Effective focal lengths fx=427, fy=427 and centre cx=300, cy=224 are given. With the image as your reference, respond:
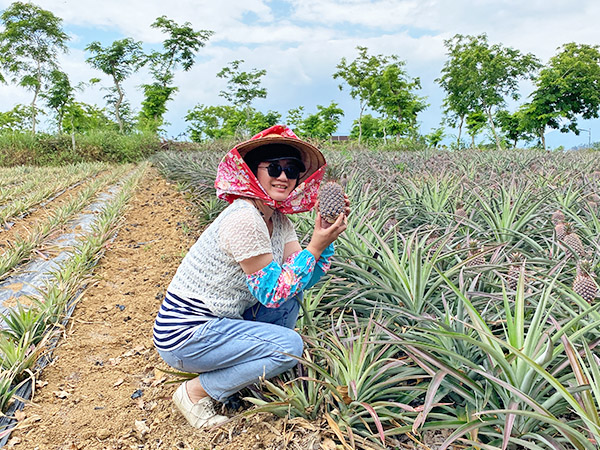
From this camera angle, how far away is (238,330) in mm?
1704

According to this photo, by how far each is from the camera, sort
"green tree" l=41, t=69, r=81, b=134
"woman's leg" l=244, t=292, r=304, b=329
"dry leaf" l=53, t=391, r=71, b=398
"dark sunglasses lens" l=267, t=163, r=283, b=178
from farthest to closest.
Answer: "green tree" l=41, t=69, r=81, b=134
"dry leaf" l=53, t=391, r=71, b=398
"woman's leg" l=244, t=292, r=304, b=329
"dark sunglasses lens" l=267, t=163, r=283, b=178

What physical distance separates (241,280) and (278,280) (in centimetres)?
20

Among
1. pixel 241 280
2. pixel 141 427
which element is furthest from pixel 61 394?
pixel 241 280

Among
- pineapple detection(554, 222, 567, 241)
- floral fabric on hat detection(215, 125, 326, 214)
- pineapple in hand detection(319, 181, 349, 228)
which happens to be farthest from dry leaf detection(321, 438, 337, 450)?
pineapple detection(554, 222, 567, 241)

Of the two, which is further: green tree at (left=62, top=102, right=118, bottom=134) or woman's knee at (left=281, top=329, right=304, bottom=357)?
green tree at (left=62, top=102, right=118, bottom=134)

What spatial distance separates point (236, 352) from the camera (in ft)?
5.52

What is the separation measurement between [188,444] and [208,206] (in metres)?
3.23

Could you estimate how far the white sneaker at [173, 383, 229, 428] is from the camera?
172 centimetres

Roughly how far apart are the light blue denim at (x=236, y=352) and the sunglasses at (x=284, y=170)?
0.62m

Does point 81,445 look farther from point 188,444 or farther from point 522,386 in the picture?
point 522,386

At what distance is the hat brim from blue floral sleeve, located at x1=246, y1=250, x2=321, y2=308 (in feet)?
1.45

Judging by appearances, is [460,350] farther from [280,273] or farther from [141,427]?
[141,427]

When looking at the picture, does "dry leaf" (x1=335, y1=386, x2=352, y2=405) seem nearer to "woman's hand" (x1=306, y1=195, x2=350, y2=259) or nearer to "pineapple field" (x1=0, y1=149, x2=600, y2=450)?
"pineapple field" (x1=0, y1=149, x2=600, y2=450)

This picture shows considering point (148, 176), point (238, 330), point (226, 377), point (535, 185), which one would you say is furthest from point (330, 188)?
point (148, 176)
